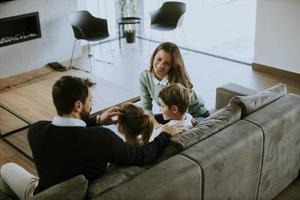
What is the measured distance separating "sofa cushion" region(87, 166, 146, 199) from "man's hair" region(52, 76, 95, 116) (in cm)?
37

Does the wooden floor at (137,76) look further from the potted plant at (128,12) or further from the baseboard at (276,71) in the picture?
the potted plant at (128,12)

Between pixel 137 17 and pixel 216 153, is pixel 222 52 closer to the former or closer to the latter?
pixel 137 17

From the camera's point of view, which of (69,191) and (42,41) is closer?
(69,191)

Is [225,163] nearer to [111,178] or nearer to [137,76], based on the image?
[111,178]

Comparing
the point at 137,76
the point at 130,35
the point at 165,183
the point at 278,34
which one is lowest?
the point at 137,76

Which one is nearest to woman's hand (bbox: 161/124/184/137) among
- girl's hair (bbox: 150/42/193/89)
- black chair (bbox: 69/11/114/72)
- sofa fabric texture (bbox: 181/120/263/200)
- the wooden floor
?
sofa fabric texture (bbox: 181/120/263/200)

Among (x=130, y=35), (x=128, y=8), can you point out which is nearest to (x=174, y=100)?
(x=130, y=35)

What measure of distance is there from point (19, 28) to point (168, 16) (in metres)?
2.08

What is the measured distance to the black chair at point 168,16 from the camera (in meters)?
6.41

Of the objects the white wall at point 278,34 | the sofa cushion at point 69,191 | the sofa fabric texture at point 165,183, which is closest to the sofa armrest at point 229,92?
the sofa fabric texture at point 165,183

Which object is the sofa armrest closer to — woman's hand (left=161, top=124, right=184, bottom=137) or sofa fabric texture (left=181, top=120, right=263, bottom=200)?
sofa fabric texture (left=181, top=120, right=263, bottom=200)

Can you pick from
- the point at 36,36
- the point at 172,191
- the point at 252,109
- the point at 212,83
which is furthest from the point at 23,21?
the point at 172,191

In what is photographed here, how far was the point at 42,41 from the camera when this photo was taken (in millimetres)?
6355

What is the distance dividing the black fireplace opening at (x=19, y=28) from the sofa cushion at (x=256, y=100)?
393cm
